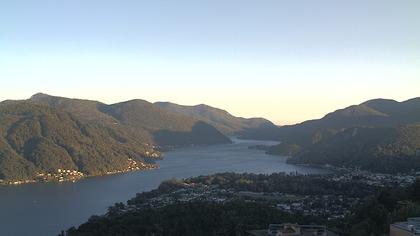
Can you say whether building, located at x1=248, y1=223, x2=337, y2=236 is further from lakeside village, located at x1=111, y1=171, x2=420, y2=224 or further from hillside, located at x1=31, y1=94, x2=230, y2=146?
hillside, located at x1=31, y1=94, x2=230, y2=146

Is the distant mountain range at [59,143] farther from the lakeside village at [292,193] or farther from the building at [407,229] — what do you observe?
the building at [407,229]

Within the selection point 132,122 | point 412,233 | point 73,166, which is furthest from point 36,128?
point 412,233

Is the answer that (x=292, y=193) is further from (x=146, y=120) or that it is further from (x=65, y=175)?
(x=146, y=120)

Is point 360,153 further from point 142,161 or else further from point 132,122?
point 132,122

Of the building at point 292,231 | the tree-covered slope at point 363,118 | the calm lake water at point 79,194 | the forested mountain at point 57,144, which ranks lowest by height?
the calm lake water at point 79,194

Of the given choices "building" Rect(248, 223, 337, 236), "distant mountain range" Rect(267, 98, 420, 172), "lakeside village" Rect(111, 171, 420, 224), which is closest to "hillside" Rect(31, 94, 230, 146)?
"distant mountain range" Rect(267, 98, 420, 172)

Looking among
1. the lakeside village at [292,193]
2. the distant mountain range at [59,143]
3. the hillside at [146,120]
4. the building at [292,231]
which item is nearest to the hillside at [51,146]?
the distant mountain range at [59,143]
